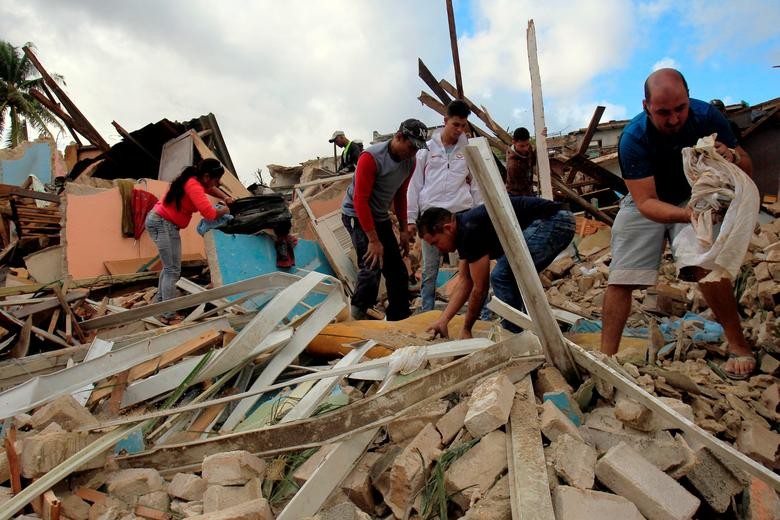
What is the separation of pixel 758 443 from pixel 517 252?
1.02 meters

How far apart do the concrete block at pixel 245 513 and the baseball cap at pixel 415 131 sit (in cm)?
281

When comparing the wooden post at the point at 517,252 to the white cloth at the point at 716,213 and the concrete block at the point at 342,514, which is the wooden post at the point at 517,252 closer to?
the white cloth at the point at 716,213

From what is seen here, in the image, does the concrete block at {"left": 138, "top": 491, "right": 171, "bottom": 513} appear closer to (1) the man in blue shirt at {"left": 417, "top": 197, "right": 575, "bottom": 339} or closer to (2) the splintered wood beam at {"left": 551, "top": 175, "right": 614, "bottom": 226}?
(1) the man in blue shirt at {"left": 417, "top": 197, "right": 575, "bottom": 339}

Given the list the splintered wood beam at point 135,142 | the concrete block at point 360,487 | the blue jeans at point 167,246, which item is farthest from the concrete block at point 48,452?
the splintered wood beam at point 135,142

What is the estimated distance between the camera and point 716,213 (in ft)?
6.38

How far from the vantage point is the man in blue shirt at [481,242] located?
9.98 ft

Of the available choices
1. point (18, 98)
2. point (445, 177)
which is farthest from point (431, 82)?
point (18, 98)

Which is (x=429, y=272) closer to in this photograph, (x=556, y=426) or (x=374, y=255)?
(x=374, y=255)

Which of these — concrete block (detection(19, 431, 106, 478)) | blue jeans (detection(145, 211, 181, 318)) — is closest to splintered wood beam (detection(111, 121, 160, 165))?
blue jeans (detection(145, 211, 181, 318))

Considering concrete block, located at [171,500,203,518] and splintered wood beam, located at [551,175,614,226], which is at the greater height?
splintered wood beam, located at [551,175,614,226]

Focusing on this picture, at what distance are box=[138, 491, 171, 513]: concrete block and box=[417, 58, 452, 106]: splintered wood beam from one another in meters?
5.91

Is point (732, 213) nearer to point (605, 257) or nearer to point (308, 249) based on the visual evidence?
point (605, 257)

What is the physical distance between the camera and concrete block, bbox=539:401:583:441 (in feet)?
5.08

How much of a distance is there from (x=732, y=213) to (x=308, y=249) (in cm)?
477
